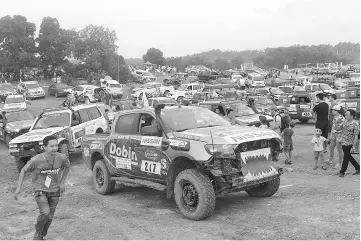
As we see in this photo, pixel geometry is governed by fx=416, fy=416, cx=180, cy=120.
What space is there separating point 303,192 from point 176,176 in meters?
2.65

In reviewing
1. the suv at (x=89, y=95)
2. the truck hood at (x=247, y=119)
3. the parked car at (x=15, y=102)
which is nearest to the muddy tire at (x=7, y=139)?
the truck hood at (x=247, y=119)

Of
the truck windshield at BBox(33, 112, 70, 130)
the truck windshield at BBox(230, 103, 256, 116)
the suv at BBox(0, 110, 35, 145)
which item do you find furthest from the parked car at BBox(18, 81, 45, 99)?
the truck windshield at BBox(230, 103, 256, 116)

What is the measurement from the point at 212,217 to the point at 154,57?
83348 millimetres

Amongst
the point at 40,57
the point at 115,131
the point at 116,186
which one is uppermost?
the point at 40,57

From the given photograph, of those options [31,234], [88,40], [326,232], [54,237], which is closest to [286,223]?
[326,232]

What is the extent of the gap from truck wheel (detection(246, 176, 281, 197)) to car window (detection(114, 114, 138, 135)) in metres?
2.61

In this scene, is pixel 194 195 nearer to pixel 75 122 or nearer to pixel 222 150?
pixel 222 150

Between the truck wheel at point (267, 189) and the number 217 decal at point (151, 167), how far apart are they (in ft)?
6.28

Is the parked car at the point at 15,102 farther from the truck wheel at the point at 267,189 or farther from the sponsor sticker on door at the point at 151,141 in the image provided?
the truck wheel at the point at 267,189

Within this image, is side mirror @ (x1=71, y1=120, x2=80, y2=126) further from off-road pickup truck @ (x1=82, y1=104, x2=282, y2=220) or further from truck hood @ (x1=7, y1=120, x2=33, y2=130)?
off-road pickup truck @ (x1=82, y1=104, x2=282, y2=220)

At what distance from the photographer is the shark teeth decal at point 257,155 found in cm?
683

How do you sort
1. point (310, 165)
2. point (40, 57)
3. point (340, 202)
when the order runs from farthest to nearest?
point (40, 57) < point (310, 165) < point (340, 202)

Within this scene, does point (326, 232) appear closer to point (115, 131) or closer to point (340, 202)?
point (340, 202)

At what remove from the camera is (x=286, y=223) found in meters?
6.32
